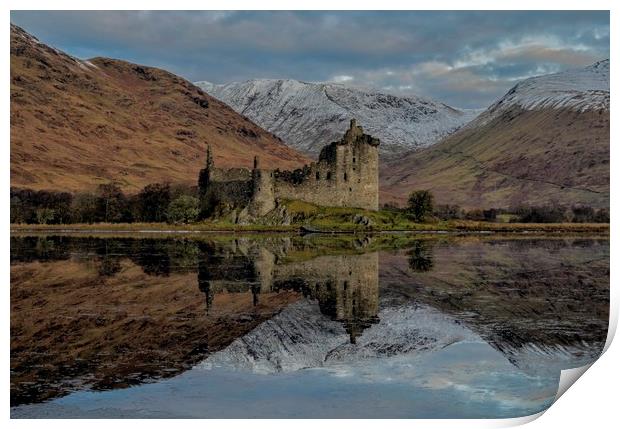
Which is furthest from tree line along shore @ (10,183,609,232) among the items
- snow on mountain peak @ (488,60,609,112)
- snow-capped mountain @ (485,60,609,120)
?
snow on mountain peak @ (488,60,609,112)

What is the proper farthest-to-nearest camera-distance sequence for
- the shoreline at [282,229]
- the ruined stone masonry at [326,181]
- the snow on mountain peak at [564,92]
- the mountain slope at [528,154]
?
1. the snow on mountain peak at [564,92]
2. the mountain slope at [528,154]
3. the ruined stone masonry at [326,181]
4. the shoreline at [282,229]

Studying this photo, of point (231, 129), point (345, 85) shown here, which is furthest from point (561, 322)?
point (231, 129)

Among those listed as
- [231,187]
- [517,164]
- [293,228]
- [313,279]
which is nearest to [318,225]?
[293,228]

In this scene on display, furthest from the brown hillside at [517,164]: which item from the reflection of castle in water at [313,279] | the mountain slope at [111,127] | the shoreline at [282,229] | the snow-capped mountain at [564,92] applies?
the reflection of castle in water at [313,279]

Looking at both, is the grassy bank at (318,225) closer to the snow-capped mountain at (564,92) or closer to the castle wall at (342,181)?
the castle wall at (342,181)

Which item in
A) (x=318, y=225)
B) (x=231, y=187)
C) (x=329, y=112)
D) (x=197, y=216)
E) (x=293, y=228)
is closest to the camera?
(x=318, y=225)

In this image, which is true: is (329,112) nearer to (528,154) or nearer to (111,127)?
(528,154)

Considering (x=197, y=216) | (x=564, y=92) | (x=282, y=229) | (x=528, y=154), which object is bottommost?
(x=282, y=229)

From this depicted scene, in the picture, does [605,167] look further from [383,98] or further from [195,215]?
[195,215]
